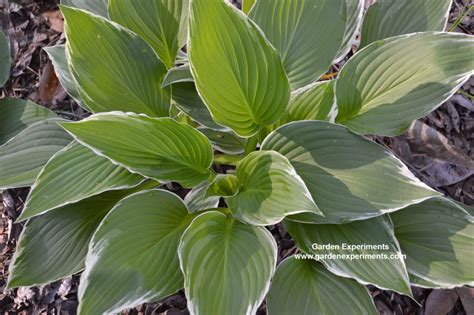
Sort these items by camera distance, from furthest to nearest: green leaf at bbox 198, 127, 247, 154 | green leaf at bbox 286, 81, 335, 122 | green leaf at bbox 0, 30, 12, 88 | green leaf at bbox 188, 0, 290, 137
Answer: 1. green leaf at bbox 0, 30, 12, 88
2. green leaf at bbox 198, 127, 247, 154
3. green leaf at bbox 286, 81, 335, 122
4. green leaf at bbox 188, 0, 290, 137

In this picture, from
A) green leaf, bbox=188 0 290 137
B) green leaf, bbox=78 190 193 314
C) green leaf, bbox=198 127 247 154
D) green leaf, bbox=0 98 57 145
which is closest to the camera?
green leaf, bbox=188 0 290 137

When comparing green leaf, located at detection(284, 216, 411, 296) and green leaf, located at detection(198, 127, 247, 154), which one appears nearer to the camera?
green leaf, located at detection(284, 216, 411, 296)

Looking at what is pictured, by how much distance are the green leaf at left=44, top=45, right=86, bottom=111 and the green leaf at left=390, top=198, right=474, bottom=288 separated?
108cm

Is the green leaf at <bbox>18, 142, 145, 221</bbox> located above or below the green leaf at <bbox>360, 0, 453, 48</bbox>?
below

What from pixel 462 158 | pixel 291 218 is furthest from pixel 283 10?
pixel 462 158

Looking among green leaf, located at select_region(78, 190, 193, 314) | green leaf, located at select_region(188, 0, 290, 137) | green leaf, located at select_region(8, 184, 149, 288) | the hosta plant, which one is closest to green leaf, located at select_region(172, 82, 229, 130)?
the hosta plant

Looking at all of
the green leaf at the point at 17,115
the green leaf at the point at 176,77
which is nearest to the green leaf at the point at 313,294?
the green leaf at the point at 176,77

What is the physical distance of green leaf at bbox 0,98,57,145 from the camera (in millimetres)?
1633

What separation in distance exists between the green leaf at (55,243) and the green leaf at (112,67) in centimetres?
31

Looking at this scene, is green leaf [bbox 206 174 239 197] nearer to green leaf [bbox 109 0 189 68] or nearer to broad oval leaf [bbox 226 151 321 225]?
broad oval leaf [bbox 226 151 321 225]

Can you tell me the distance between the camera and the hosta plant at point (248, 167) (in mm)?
1099

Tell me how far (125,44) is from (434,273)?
108 cm

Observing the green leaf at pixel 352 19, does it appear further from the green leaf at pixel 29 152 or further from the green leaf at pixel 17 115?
the green leaf at pixel 17 115

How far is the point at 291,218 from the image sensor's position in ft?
3.97
